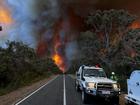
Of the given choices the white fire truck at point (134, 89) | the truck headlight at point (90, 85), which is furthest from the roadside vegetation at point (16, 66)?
the white fire truck at point (134, 89)

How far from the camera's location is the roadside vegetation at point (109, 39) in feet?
184

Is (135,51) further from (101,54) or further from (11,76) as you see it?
(11,76)

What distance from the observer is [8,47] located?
199ft

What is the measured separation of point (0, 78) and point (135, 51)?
22106 millimetres

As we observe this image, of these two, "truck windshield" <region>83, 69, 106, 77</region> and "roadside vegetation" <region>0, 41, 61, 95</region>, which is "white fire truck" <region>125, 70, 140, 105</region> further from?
"roadside vegetation" <region>0, 41, 61, 95</region>

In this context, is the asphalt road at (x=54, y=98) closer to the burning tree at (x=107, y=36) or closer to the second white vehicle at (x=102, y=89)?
the second white vehicle at (x=102, y=89)

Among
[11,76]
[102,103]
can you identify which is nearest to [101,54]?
[11,76]

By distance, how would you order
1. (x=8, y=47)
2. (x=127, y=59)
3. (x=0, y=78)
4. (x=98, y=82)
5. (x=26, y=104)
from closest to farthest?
(x=26, y=104) < (x=98, y=82) < (x=0, y=78) < (x=127, y=59) < (x=8, y=47)

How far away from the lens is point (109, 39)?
6369 cm

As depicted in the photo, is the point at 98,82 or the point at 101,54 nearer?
the point at 98,82

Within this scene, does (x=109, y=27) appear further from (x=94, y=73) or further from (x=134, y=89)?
(x=134, y=89)

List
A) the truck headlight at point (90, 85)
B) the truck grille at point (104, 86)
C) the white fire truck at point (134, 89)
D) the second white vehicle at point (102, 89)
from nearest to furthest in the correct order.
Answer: the white fire truck at point (134, 89), the second white vehicle at point (102, 89), the truck grille at point (104, 86), the truck headlight at point (90, 85)

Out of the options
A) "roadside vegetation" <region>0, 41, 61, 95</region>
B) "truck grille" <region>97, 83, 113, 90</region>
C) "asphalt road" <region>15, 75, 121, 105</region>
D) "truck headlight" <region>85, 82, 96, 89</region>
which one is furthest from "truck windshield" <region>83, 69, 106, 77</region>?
"roadside vegetation" <region>0, 41, 61, 95</region>

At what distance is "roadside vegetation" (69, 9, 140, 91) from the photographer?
56.2 meters
